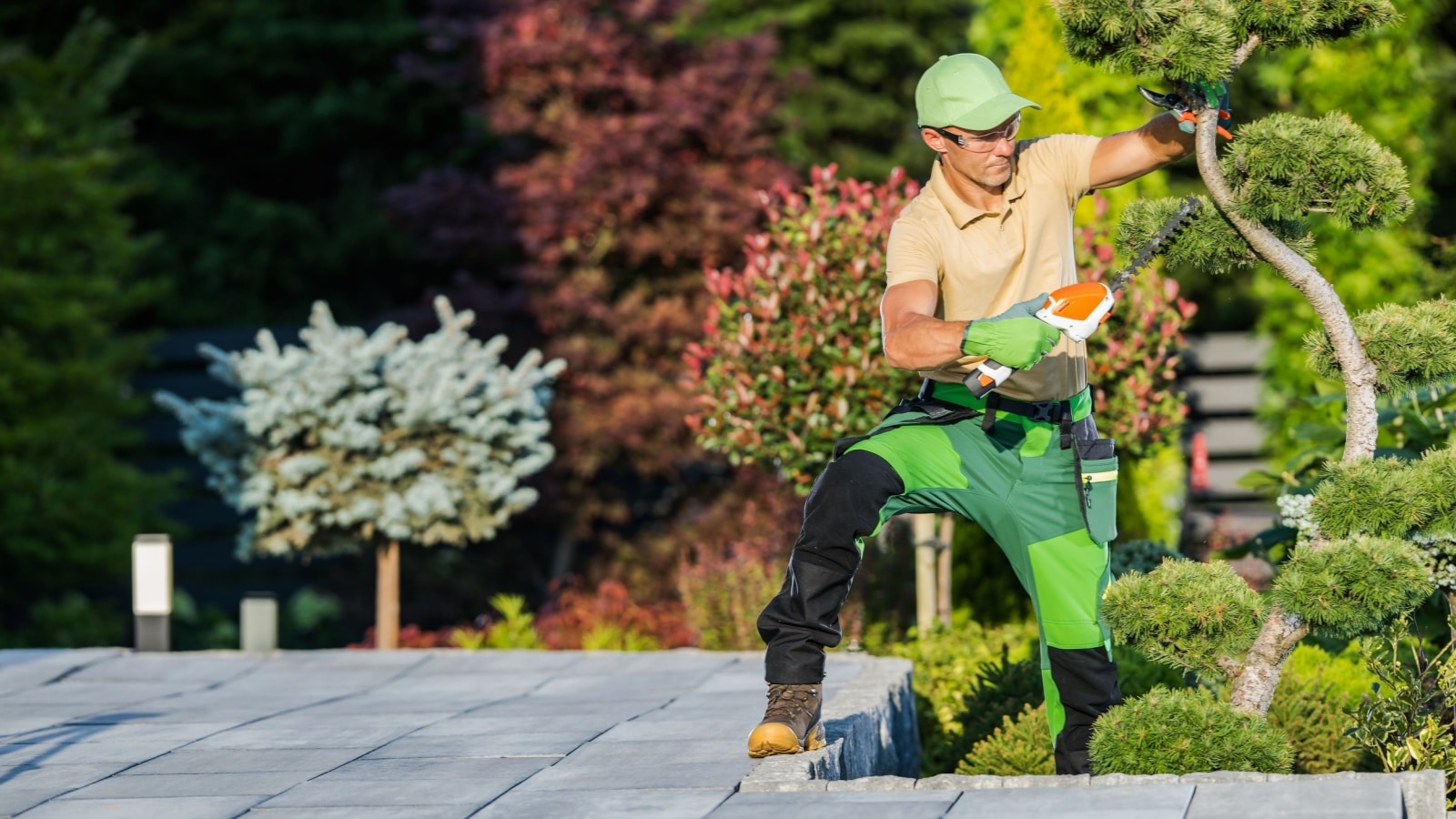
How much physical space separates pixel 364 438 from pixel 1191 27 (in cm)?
541

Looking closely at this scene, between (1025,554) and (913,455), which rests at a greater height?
(913,455)

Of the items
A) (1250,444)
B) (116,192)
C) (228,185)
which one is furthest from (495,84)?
(1250,444)

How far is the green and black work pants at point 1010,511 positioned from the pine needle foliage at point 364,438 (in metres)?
4.30

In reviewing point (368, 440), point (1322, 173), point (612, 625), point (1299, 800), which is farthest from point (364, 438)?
point (1299, 800)

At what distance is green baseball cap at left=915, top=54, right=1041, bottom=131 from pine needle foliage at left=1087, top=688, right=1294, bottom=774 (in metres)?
1.51

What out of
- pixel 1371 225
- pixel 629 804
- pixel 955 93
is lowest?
pixel 629 804

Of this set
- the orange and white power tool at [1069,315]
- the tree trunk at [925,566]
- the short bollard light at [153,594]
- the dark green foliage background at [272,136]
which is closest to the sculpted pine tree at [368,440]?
the short bollard light at [153,594]

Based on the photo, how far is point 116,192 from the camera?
11.3 meters

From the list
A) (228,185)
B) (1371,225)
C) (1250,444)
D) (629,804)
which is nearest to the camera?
(629,804)

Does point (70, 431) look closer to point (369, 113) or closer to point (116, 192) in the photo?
point (116, 192)

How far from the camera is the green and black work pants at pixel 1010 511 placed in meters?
4.26

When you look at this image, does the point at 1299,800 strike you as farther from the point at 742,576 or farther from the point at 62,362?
the point at 62,362

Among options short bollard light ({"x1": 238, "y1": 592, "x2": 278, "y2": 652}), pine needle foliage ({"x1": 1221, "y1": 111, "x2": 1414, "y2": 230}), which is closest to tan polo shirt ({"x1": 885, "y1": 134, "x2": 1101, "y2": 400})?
pine needle foliage ({"x1": 1221, "y1": 111, "x2": 1414, "y2": 230})

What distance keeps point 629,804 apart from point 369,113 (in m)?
11.6
